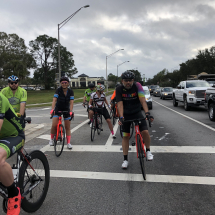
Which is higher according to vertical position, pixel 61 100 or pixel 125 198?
pixel 61 100

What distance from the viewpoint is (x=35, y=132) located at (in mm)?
8867

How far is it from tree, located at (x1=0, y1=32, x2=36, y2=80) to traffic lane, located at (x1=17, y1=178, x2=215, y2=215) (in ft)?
153

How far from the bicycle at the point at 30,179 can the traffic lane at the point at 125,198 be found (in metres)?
0.18

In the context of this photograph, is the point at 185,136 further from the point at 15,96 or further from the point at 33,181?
the point at 33,181

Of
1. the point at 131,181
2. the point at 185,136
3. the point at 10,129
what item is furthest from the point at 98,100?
the point at 10,129

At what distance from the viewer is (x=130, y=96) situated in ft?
14.6

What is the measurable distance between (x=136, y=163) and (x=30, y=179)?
258 cm

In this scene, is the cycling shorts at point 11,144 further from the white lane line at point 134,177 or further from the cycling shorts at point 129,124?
the cycling shorts at point 129,124

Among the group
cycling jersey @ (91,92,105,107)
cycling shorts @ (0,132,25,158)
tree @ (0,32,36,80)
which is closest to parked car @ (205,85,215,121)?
cycling jersey @ (91,92,105,107)

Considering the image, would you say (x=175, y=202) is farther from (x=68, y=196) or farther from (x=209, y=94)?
(x=209, y=94)

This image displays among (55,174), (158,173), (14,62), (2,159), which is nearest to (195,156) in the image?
(158,173)

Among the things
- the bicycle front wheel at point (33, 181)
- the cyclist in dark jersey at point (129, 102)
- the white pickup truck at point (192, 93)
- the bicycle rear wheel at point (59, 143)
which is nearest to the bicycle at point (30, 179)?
the bicycle front wheel at point (33, 181)

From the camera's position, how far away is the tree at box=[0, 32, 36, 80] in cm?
4625

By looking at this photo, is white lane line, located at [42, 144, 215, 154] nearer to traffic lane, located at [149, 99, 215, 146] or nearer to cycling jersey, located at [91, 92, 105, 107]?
traffic lane, located at [149, 99, 215, 146]
